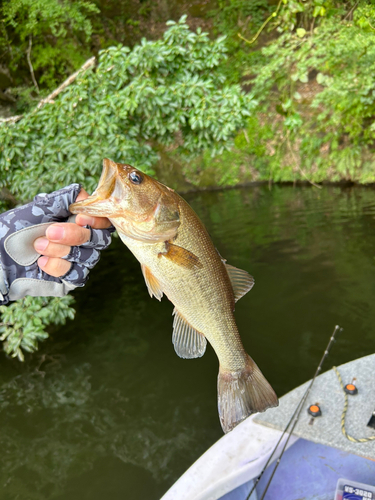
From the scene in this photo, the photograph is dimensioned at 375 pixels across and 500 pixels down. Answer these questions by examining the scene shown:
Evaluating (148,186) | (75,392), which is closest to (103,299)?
(75,392)

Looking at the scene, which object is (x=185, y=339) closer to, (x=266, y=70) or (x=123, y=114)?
(x=123, y=114)

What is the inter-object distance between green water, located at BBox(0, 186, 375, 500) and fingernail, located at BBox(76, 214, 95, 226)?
12.0ft

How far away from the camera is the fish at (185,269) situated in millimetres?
1749

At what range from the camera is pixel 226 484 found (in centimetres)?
325

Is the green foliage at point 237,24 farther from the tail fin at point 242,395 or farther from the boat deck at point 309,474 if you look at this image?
the tail fin at point 242,395

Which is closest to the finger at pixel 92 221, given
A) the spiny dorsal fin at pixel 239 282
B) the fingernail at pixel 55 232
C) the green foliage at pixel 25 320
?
the fingernail at pixel 55 232

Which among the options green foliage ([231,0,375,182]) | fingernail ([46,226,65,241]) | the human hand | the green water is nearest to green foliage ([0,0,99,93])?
green foliage ([231,0,375,182])

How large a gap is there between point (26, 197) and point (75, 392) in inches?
111

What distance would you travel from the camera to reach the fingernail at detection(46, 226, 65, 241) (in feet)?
6.10

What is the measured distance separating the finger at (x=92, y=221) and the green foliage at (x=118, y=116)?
296 cm

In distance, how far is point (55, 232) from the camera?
1858 mm

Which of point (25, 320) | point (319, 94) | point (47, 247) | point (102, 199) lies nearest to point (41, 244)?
point (47, 247)

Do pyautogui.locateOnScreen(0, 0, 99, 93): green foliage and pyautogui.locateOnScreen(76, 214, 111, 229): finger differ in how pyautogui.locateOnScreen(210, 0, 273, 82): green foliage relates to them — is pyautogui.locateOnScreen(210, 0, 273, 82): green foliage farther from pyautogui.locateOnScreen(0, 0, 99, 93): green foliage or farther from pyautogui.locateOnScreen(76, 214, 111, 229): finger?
pyautogui.locateOnScreen(76, 214, 111, 229): finger

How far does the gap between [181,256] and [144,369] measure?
4882mm
